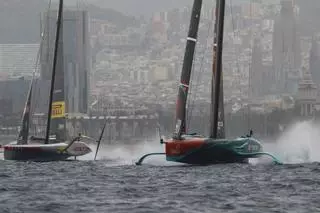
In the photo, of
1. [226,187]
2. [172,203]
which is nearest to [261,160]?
[226,187]

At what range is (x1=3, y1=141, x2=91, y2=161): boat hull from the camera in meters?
75.8

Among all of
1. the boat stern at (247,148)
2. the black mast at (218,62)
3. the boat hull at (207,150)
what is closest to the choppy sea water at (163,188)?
the boat hull at (207,150)

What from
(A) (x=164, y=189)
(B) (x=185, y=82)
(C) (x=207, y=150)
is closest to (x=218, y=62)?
(B) (x=185, y=82)

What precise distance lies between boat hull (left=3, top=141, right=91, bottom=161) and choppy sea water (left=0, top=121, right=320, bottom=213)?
28.1 feet

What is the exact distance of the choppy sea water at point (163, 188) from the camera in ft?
140

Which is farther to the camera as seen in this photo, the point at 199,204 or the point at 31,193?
the point at 31,193

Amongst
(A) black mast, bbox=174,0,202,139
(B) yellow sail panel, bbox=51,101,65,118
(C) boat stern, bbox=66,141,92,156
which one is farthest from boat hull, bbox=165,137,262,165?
(B) yellow sail panel, bbox=51,101,65,118

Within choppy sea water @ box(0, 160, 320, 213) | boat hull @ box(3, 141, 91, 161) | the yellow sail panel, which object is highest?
the yellow sail panel

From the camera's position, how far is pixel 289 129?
603ft

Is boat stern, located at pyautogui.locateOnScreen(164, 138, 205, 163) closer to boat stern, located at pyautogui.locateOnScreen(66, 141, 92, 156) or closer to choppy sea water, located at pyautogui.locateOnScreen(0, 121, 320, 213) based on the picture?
choppy sea water, located at pyautogui.locateOnScreen(0, 121, 320, 213)

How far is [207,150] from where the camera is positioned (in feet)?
203

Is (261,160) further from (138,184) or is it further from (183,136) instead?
(138,184)

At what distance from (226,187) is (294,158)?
25.7m

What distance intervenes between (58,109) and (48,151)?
5.44 meters
